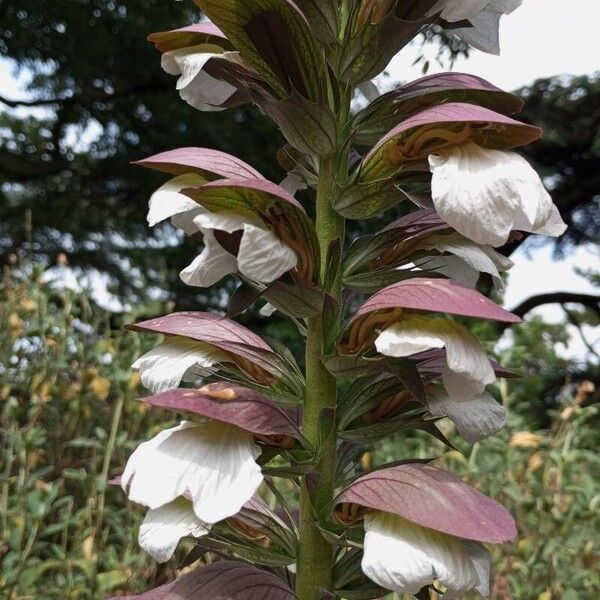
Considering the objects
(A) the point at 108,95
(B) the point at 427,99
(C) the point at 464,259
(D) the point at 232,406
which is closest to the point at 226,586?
(D) the point at 232,406

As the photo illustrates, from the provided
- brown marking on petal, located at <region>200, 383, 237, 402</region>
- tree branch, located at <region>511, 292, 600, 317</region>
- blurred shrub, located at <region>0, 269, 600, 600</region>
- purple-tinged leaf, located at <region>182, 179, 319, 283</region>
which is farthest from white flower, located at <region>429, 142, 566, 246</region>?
tree branch, located at <region>511, 292, 600, 317</region>

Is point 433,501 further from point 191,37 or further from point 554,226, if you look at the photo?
point 191,37

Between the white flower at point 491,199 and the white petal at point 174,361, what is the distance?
10.5 inches

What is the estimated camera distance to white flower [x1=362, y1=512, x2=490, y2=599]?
63cm

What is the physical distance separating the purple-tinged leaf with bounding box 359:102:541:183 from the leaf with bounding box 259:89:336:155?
5 cm

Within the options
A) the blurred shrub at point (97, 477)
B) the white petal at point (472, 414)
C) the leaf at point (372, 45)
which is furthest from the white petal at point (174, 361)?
the blurred shrub at point (97, 477)

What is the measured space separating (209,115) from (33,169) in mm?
1540

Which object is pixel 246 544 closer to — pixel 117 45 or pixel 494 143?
pixel 494 143

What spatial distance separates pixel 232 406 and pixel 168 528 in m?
0.12

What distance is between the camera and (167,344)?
0.80 metres

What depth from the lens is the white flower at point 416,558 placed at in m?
0.63

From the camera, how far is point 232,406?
67cm

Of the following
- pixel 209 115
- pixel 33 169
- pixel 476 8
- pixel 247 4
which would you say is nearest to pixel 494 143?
pixel 476 8

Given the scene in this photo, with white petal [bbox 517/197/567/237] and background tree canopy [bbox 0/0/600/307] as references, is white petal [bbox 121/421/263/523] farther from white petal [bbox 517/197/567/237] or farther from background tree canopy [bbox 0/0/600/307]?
background tree canopy [bbox 0/0/600/307]
